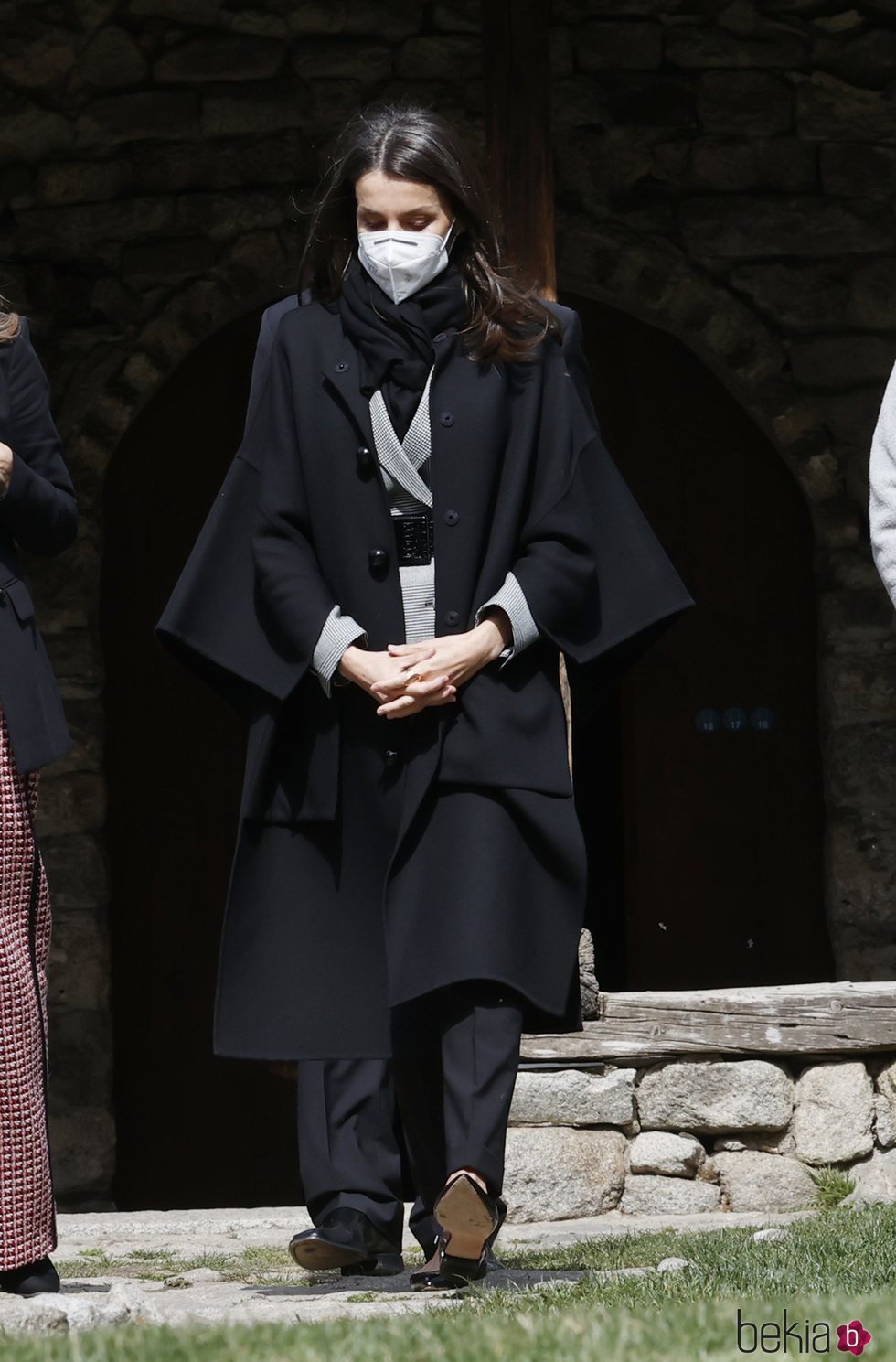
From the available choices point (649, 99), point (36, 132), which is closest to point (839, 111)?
point (649, 99)

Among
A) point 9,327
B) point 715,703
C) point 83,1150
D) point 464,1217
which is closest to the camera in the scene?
point 464,1217

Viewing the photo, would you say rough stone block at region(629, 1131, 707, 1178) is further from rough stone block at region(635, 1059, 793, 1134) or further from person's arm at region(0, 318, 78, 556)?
A: person's arm at region(0, 318, 78, 556)

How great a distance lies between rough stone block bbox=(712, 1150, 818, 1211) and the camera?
454 centimetres

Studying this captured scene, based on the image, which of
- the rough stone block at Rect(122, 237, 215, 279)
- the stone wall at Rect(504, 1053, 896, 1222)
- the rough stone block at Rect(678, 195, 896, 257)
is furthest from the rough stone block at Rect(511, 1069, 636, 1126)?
the rough stone block at Rect(122, 237, 215, 279)

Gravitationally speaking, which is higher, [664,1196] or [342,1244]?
[342,1244]

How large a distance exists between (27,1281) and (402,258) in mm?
1641

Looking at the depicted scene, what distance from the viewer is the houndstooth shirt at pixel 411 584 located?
10.0ft

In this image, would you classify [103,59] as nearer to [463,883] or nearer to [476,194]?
[476,194]

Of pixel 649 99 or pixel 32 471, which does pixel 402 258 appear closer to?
pixel 32 471

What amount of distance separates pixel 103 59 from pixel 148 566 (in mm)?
1699

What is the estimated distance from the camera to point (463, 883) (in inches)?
116

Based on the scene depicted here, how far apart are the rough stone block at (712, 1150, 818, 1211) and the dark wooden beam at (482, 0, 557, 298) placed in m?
2.13

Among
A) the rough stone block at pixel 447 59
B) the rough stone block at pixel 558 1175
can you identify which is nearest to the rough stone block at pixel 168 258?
the rough stone block at pixel 447 59

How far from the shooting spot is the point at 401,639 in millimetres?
3109
